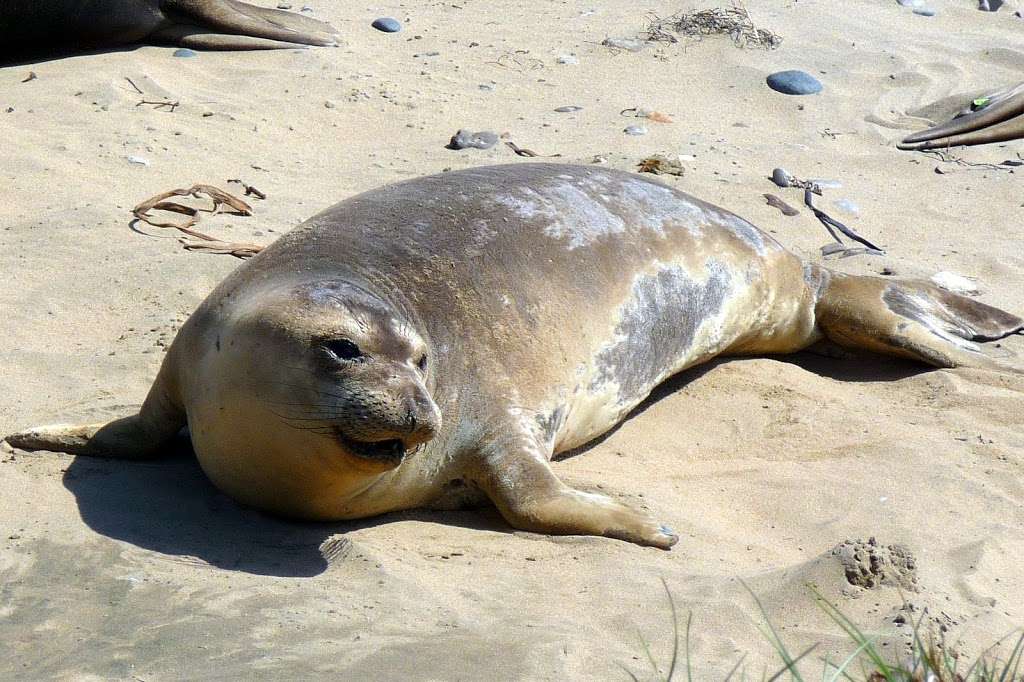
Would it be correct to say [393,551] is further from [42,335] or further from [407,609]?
[42,335]

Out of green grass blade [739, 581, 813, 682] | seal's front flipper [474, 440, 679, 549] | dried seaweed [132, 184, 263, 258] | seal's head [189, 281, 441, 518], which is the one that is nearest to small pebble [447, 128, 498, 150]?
dried seaweed [132, 184, 263, 258]

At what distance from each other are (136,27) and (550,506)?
5.65 metres

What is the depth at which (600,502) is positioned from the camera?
3375mm

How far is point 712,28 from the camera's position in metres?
8.66

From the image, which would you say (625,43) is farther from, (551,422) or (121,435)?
(121,435)

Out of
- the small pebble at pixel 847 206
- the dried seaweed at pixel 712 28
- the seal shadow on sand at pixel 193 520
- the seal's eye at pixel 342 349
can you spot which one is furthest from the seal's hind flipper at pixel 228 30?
the seal's eye at pixel 342 349

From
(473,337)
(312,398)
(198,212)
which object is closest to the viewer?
(312,398)

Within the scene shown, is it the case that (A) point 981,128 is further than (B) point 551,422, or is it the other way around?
(A) point 981,128

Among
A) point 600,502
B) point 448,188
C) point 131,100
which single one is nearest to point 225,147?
point 131,100

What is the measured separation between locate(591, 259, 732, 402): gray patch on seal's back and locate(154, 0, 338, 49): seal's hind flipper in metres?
4.28

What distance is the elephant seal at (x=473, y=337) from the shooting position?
2.93 m

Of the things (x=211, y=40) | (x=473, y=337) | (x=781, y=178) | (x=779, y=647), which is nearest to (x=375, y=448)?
(x=473, y=337)

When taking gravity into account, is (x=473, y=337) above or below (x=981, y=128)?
above

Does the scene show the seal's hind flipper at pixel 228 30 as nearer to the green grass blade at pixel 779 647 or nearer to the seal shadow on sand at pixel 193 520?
the seal shadow on sand at pixel 193 520
